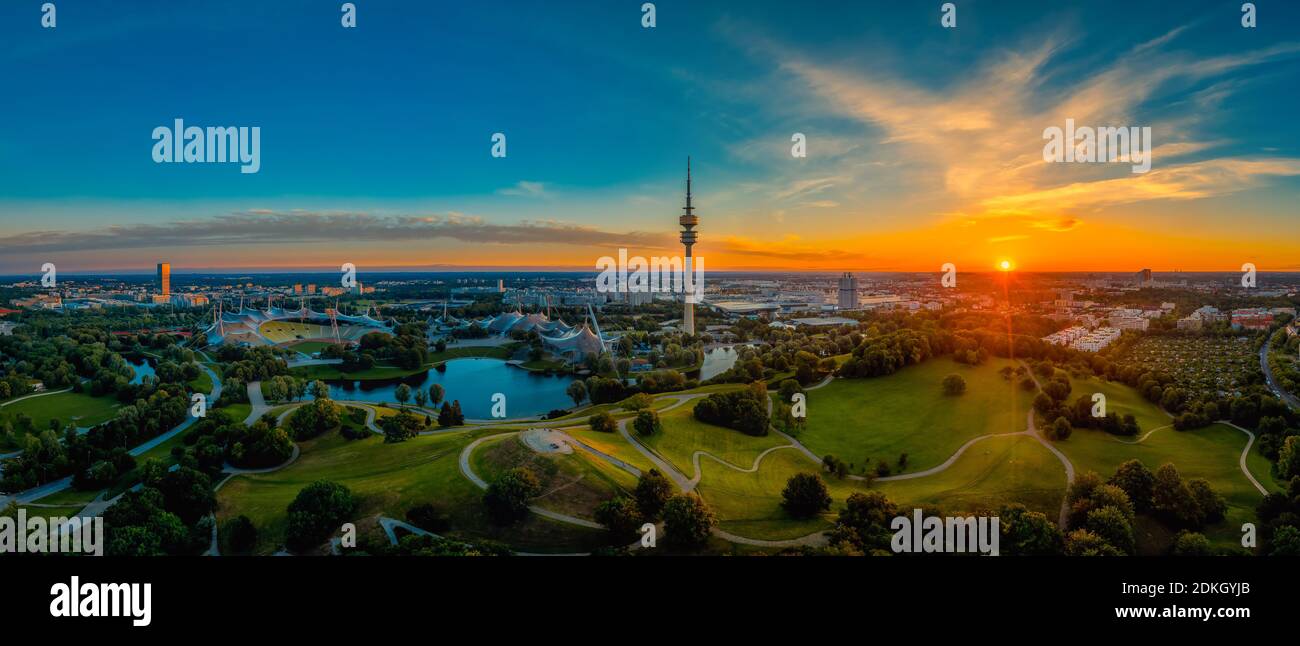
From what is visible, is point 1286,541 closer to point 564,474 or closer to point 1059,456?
point 1059,456

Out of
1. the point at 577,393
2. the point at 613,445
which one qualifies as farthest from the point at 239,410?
the point at 613,445

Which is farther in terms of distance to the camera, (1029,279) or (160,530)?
(1029,279)

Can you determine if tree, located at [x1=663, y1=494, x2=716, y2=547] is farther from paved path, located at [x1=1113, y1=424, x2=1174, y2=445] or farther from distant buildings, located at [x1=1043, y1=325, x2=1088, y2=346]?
distant buildings, located at [x1=1043, y1=325, x2=1088, y2=346]

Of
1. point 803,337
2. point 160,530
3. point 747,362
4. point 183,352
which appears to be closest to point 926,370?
Answer: point 747,362

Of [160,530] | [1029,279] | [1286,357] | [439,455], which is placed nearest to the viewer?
[160,530]
